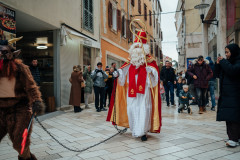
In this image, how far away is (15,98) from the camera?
9.62ft

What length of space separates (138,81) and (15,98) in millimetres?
2559

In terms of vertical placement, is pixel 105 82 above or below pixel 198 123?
above

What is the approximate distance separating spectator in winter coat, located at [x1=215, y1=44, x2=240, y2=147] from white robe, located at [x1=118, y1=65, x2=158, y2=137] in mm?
1296

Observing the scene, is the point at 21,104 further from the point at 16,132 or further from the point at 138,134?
the point at 138,134

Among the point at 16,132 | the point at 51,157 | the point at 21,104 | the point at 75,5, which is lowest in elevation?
the point at 51,157

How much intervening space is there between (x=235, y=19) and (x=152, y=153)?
7586mm

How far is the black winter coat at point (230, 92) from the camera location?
13.2 ft

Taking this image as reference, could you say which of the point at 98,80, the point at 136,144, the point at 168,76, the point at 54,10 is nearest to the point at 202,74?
the point at 168,76

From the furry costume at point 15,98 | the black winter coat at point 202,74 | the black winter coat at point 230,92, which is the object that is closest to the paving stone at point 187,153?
the black winter coat at point 230,92

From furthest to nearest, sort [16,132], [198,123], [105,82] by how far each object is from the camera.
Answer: [105,82] < [198,123] < [16,132]

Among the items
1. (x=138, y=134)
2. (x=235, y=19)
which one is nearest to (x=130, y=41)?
(x=235, y=19)

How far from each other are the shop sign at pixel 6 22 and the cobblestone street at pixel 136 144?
2630 mm

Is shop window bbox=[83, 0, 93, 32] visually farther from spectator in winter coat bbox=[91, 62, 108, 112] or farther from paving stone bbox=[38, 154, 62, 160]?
paving stone bbox=[38, 154, 62, 160]

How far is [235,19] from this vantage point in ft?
30.2
